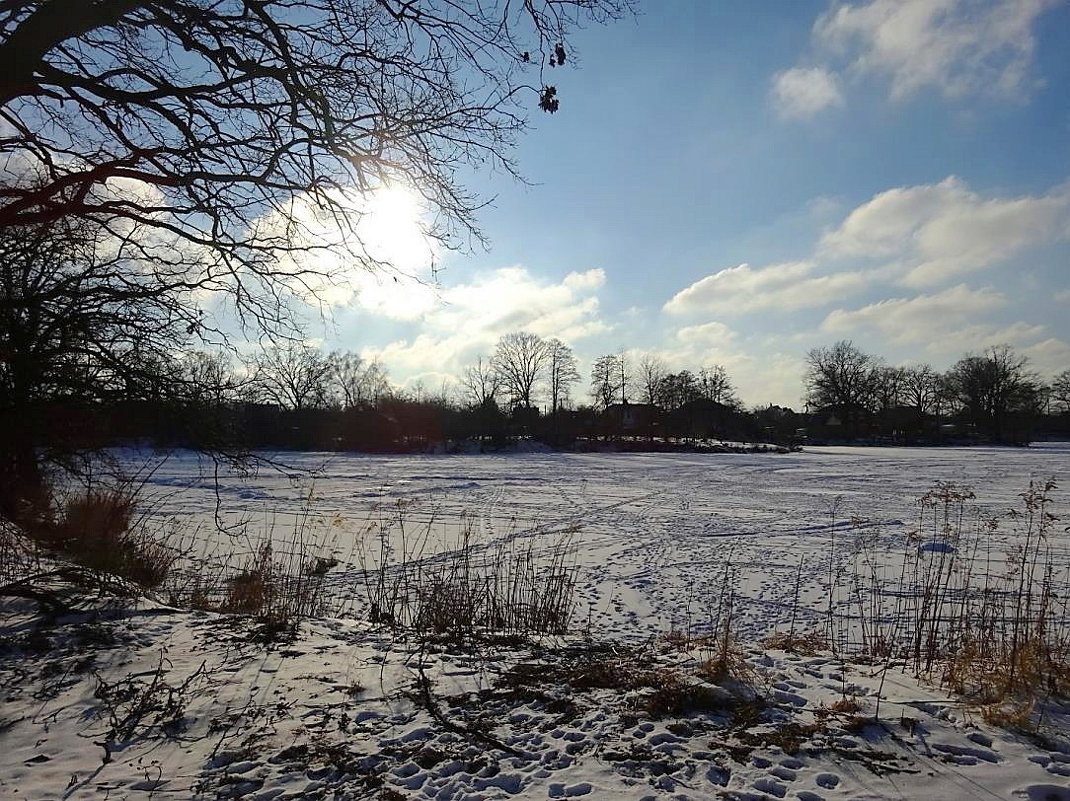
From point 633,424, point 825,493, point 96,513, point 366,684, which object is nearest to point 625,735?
point 366,684

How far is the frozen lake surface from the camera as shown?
845cm

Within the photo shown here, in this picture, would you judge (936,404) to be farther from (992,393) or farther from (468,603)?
(468,603)

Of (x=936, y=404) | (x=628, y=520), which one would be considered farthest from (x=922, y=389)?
(x=628, y=520)

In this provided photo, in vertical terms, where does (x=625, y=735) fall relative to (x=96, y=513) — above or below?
below

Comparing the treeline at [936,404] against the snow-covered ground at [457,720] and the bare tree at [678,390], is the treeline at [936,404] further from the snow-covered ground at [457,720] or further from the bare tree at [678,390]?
the snow-covered ground at [457,720]

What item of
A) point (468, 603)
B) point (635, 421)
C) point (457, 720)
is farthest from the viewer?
point (635, 421)

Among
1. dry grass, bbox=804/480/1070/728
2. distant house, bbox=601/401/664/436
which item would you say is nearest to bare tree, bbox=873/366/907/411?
distant house, bbox=601/401/664/436

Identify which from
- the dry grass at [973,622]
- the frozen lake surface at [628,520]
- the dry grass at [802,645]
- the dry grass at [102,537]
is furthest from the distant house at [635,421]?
the dry grass at [802,645]

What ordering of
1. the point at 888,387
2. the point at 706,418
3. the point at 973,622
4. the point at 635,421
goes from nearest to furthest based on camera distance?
1. the point at 973,622
2. the point at 706,418
3. the point at 635,421
4. the point at 888,387

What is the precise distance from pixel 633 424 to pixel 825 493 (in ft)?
158

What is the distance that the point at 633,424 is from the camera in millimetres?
69188

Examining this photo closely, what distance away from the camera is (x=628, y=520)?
15.5m

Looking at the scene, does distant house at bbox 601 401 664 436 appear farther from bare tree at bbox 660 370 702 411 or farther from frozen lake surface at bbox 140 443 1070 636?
frozen lake surface at bbox 140 443 1070 636

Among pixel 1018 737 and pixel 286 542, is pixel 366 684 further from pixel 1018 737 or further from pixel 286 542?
pixel 286 542
